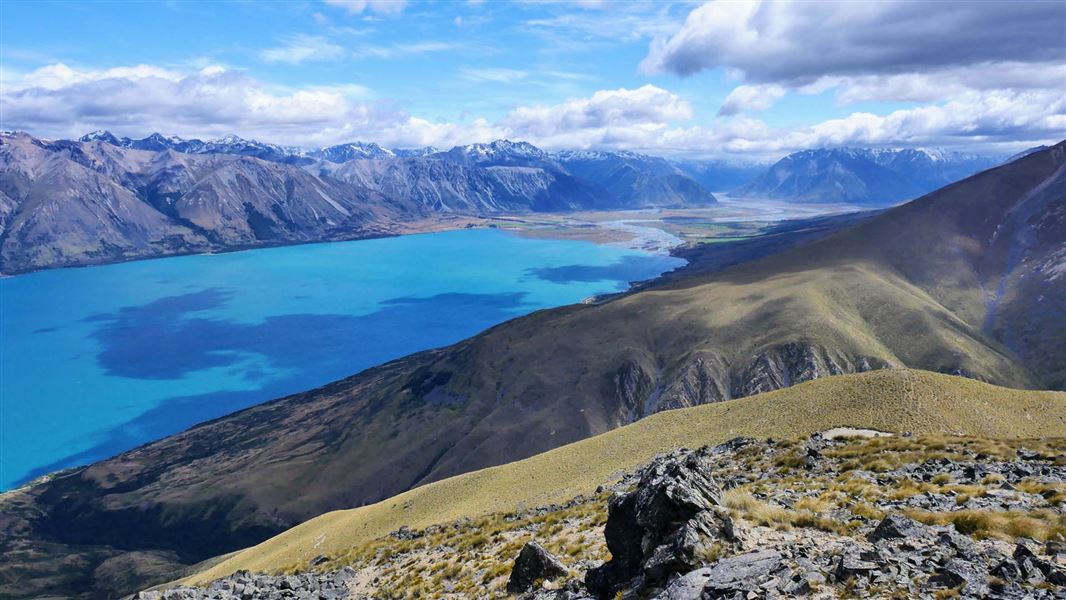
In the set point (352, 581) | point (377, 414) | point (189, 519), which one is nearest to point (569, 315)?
point (377, 414)

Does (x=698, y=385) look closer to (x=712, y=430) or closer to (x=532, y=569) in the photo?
(x=712, y=430)

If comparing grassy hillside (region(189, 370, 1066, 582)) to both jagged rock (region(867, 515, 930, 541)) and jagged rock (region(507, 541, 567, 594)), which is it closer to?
jagged rock (region(507, 541, 567, 594))

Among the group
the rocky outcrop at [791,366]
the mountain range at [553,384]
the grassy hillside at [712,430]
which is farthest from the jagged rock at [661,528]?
the rocky outcrop at [791,366]

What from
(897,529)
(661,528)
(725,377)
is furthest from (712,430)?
(725,377)

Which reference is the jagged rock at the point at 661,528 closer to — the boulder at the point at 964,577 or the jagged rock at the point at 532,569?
the jagged rock at the point at 532,569

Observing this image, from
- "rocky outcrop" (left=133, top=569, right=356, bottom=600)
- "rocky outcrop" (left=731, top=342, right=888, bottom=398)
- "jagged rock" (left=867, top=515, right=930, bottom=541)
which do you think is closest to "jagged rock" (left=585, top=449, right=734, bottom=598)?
"jagged rock" (left=867, top=515, right=930, bottom=541)
